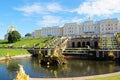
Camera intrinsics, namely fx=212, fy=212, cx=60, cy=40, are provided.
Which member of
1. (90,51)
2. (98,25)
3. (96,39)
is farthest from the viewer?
(98,25)

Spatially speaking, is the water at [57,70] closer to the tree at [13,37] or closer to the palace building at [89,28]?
the tree at [13,37]

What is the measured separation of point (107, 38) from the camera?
76.4m

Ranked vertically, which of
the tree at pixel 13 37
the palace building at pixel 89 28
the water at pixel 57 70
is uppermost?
the palace building at pixel 89 28

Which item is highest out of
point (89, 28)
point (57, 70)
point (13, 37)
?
point (89, 28)

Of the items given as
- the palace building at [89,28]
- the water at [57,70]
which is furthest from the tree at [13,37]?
the water at [57,70]

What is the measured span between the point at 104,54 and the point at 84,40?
59.5 ft

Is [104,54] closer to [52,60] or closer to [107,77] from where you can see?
[52,60]

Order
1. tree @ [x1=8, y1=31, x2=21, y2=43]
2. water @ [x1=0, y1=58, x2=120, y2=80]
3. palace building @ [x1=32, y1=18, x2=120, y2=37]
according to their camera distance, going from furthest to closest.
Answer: palace building @ [x1=32, y1=18, x2=120, y2=37] → tree @ [x1=8, y1=31, x2=21, y2=43] → water @ [x1=0, y1=58, x2=120, y2=80]

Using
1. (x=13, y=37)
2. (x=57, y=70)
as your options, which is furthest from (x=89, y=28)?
(x=57, y=70)

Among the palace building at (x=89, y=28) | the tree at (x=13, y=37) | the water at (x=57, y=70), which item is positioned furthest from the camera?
the palace building at (x=89, y=28)

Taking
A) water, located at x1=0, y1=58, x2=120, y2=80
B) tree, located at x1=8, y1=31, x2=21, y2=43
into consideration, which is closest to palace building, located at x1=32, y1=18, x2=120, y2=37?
tree, located at x1=8, y1=31, x2=21, y2=43

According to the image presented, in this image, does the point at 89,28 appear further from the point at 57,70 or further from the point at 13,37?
the point at 57,70

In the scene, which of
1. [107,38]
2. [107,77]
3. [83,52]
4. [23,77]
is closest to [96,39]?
[107,38]

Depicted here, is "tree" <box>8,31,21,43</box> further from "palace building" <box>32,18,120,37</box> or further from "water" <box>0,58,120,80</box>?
"water" <box>0,58,120,80</box>
